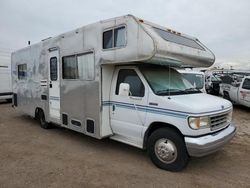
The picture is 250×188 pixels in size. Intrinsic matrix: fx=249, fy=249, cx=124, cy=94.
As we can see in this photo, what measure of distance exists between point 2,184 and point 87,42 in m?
3.58

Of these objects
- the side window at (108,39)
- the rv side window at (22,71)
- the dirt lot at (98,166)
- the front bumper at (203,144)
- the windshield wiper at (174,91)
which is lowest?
the dirt lot at (98,166)

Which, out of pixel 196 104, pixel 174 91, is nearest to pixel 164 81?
pixel 174 91

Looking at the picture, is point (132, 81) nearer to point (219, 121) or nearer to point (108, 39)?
point (108, 39)

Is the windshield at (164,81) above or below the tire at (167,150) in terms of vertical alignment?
above

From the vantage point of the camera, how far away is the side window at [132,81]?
5.32m

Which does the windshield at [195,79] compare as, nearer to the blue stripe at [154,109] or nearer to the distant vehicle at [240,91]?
the distant vehicle at [240,91]

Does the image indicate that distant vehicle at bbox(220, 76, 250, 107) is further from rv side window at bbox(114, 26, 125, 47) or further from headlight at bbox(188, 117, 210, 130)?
rv side window at bbox(114, 26, 125, 47)

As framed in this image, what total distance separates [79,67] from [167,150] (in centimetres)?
316

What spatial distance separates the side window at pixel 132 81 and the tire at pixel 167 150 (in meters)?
0.92

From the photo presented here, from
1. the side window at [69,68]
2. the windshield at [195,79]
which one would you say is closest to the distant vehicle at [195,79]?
the windshield at [195,79]

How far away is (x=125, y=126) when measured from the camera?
5617mm

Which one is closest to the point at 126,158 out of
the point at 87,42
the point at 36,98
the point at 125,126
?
the point at 125,126

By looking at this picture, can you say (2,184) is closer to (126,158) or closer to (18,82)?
(126,158)

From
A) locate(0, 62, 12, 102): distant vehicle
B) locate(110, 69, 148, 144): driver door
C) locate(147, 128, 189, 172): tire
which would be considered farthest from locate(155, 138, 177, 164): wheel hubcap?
locate(0, 62, 12, 102): distant vehicle
